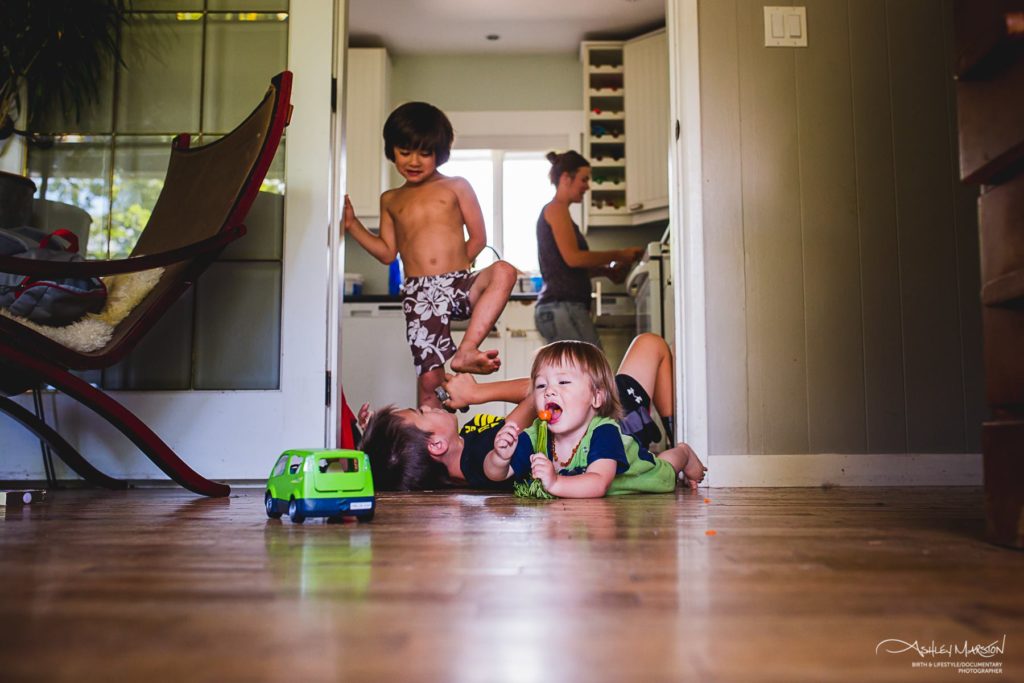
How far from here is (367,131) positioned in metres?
Result: 5.64

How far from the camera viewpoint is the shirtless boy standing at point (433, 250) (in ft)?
9.80

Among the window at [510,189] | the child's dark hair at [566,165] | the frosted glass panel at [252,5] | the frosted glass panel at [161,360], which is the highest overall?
the window at [510,189]

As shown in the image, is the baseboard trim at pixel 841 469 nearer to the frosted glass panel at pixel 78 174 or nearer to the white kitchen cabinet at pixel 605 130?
the frosted glass panel at pixel 78 174

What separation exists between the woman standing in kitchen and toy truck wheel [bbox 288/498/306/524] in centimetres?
252

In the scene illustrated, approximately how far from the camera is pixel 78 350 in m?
2.10

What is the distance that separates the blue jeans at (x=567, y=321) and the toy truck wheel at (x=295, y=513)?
2.52m

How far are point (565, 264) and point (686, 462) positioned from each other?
1.75 m

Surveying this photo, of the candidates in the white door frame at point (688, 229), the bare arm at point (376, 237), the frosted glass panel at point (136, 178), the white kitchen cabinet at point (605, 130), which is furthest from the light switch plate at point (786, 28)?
the white kitchen cabinet at point (605, 130)

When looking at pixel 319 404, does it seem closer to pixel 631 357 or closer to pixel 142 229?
pixel 142 229

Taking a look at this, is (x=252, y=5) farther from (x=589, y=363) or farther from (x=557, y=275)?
(x=557, y=275)

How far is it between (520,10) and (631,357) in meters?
3.34

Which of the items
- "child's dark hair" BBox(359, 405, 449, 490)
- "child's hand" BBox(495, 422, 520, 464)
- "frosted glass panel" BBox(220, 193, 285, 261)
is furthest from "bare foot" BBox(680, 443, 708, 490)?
"frosted glass panel" BBox(220, 193, 285, 261)

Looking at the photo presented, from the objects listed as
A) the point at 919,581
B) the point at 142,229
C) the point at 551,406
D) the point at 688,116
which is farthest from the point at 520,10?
the point at 919,581

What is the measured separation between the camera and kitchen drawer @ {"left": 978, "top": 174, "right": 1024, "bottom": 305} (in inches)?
47.4
